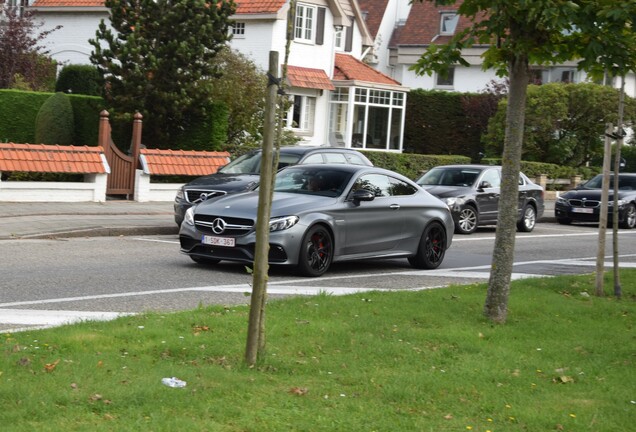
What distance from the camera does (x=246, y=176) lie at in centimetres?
2023

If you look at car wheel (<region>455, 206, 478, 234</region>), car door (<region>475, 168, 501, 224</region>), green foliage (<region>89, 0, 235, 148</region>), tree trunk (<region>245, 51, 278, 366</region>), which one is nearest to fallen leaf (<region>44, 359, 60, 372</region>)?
tree trunk (<region>245, 51, 278, 366</region>)

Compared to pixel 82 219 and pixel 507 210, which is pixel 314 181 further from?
pixel 82 219

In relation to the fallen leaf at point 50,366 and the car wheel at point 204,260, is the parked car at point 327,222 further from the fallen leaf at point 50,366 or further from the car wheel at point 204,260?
the fallen leaf at point 50,366

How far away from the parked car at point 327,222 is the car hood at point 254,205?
0.01 metres

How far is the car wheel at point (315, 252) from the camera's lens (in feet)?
46.2

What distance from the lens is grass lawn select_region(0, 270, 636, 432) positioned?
6297mm

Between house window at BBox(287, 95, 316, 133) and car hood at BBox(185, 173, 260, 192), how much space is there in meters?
24.2

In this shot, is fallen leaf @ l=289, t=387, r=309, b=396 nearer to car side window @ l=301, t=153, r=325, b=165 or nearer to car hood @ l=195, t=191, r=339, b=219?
car hood @ l=195, t=191, r=339, b=219

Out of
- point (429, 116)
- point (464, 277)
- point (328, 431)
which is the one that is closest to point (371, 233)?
point (464, 277)

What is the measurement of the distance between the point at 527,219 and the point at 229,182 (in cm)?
947

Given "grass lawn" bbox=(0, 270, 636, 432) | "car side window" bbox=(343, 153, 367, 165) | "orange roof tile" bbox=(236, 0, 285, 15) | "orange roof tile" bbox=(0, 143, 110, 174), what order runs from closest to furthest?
"grass lawn" bbox=(0, 270, 636, 432), "car side window" bbox=(343, 153, 367, 165), "orange roof tile" bbox=(0, 143, 110, 174), "orange roof tile" bbox=(236, 0, 285, 15)

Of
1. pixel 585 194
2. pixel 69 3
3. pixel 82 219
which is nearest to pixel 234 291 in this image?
pixel 82 219

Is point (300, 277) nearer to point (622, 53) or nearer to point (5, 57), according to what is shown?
point (622, 53)

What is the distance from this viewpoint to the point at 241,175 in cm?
2047
